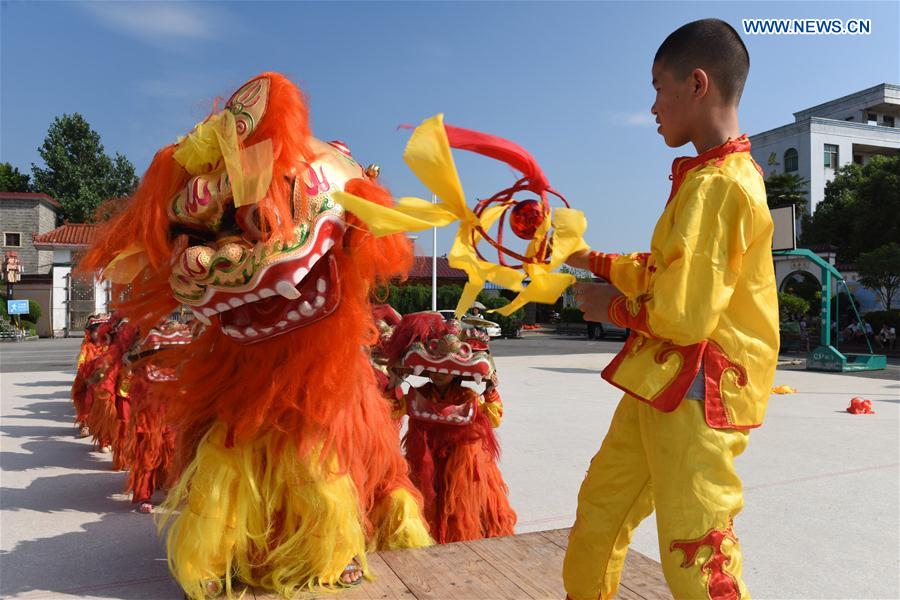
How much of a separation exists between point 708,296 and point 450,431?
2040 mm

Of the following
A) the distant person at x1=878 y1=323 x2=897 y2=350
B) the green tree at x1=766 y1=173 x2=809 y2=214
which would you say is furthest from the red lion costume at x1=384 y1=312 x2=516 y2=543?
the green tree at x1=766 y1=173 x2=809 y2=214

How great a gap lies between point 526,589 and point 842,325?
23.7 m

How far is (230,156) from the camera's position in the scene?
205cm

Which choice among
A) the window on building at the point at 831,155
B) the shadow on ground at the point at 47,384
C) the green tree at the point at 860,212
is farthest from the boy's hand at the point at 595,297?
the window on building at the point at 831,155

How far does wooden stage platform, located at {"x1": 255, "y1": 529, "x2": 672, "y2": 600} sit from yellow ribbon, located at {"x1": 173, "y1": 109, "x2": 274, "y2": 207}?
137 cm

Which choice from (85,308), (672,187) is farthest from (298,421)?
(85,308)

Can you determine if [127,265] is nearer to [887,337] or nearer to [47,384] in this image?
[47,384]

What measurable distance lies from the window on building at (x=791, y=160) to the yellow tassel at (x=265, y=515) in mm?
36513

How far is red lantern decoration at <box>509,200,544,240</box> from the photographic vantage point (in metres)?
1.53

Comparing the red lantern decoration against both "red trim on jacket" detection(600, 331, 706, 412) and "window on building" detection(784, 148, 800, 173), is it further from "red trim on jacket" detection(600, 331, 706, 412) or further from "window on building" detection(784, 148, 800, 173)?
"window on building" detection(784, 148, 800, 173)

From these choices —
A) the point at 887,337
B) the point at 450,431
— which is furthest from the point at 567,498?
the point at 887,337

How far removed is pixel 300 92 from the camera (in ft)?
7.46

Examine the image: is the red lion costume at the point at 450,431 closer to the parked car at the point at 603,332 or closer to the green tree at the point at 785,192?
the parked car at the point at 603,332

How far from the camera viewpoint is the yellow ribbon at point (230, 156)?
2.02 meters
